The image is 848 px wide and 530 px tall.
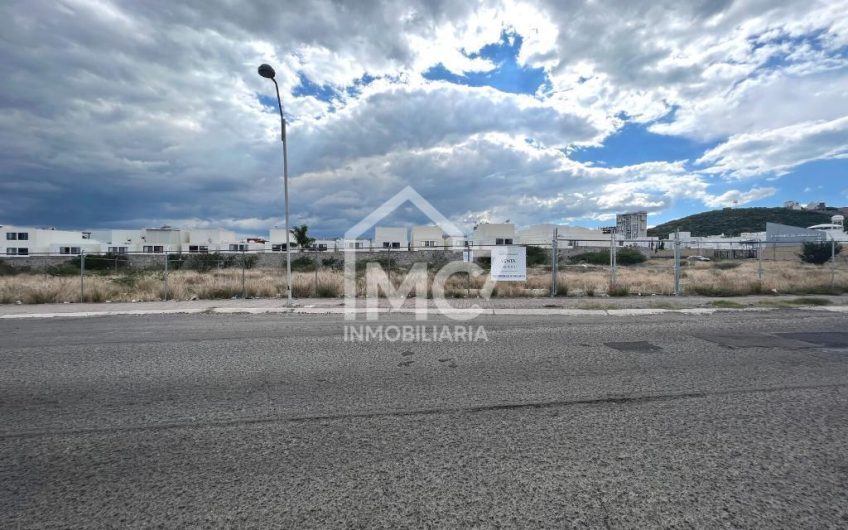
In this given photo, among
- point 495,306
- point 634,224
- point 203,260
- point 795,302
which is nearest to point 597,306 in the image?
point 495,306

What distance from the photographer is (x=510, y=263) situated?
1541 centimetres

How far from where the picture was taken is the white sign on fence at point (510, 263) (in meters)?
15.4

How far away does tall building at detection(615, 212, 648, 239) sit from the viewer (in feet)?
412

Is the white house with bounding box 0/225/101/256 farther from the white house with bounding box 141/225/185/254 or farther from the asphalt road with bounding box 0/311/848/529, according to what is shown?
the asphalt road with bounding box 0/311/848/529

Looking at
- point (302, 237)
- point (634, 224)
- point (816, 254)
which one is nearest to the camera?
point (816, 254)

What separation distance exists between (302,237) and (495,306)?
61804 mm

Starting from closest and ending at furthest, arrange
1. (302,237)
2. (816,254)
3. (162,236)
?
(816,254) → (302,237) → (162,236)

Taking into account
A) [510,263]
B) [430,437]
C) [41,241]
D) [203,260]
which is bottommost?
[430,437]

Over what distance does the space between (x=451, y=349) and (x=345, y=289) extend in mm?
10349

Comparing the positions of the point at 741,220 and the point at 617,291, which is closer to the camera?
the point at 617,291

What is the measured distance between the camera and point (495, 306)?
1352cm

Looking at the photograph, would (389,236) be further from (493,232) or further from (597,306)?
(597,306)

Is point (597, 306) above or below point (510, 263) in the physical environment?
below

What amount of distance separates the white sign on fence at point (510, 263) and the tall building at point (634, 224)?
122608 mm
